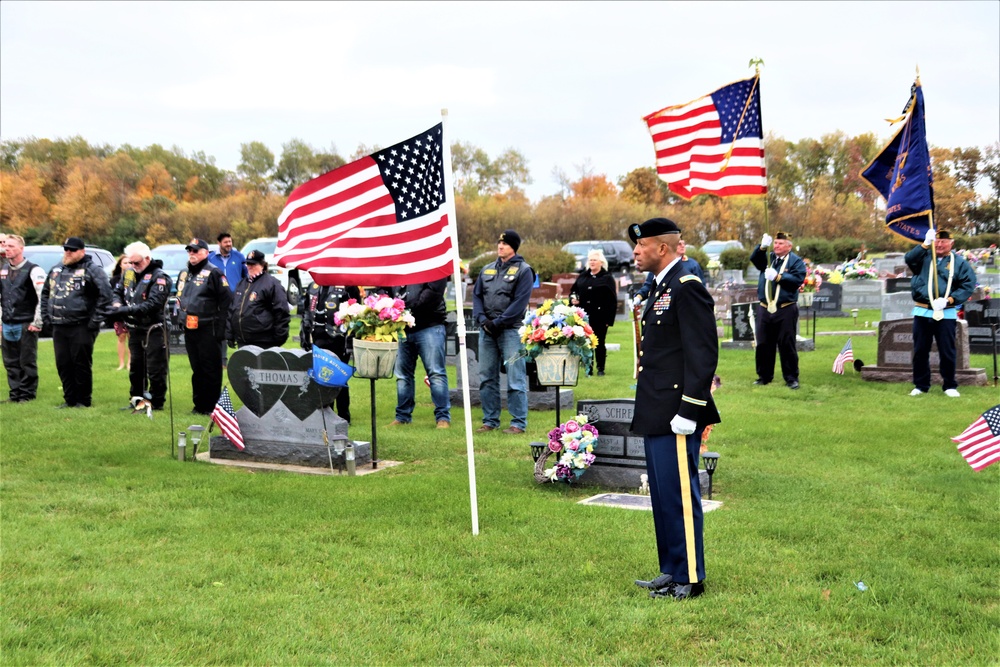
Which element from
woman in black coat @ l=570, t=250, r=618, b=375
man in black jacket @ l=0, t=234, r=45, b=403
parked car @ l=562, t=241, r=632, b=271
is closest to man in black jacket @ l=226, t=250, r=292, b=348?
man in black jacket @ l=0, t=234, r=45, b=403

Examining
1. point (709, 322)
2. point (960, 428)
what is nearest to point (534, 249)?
point (960, 428)

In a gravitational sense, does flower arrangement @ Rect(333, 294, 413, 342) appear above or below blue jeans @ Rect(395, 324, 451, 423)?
above

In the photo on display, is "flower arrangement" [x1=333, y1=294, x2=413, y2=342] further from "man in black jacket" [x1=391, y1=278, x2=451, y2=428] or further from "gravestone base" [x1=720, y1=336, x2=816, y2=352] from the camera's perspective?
"gravestone base" [x1=720, y1=336, x2=816, y2=352]

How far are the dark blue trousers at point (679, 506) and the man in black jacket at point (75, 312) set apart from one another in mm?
9593

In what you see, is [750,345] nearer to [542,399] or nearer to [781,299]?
[781,299]

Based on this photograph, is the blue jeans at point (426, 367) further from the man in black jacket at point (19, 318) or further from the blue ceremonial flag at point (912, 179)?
the blue ceremonial flag at point (912, 179)

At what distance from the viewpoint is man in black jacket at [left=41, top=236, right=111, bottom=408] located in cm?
1320

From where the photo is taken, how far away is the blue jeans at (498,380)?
11.4m

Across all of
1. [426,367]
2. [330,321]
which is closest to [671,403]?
[426,367]

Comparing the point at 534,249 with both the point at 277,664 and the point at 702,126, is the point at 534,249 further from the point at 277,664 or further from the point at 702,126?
the point at 277,664

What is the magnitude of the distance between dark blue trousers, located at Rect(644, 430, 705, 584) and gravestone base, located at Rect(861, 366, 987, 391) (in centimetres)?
999

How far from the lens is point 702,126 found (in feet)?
40.8

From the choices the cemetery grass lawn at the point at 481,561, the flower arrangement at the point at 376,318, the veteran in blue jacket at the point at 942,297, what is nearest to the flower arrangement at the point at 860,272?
the veteran in blue jacket at the point at 942,297

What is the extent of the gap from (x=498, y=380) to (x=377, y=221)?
3928mm
